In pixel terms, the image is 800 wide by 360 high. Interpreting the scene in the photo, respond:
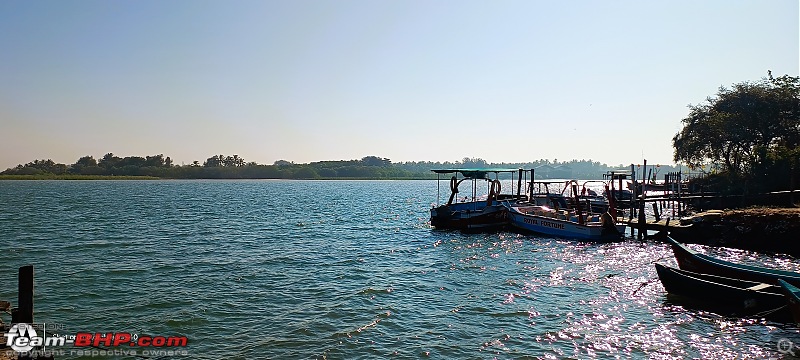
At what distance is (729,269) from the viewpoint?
15.8 meters

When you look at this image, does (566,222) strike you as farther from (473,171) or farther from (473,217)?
(473,171)

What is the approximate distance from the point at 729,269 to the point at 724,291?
6.69 ft

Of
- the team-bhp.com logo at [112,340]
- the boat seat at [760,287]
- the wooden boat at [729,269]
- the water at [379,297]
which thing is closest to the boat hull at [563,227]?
the water at [379,297]

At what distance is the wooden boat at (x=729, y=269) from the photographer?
47.1 ft

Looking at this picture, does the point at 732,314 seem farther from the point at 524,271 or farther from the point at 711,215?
the point at 711,215

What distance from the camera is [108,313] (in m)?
14.1

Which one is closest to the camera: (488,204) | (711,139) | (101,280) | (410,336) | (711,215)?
(410,336)

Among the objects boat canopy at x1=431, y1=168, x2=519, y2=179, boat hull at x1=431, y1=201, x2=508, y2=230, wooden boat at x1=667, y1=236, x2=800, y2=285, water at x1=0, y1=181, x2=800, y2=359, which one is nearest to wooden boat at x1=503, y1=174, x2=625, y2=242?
boat hull at x1=431, y1=201, x2=508, y2=230

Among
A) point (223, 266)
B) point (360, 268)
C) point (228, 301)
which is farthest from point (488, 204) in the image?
point (228, 301)

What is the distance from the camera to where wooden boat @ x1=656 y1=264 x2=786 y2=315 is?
13391 mm

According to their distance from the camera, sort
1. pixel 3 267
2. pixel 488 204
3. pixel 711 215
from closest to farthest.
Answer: pixel 3 267, pixel 711 215, pixel 488 204

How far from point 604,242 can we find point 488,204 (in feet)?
30.2

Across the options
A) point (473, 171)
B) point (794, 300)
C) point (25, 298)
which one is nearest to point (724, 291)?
point (794, 300)

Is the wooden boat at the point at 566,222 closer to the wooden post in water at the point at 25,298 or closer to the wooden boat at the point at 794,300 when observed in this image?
the wooden boat at the point at 794,300
